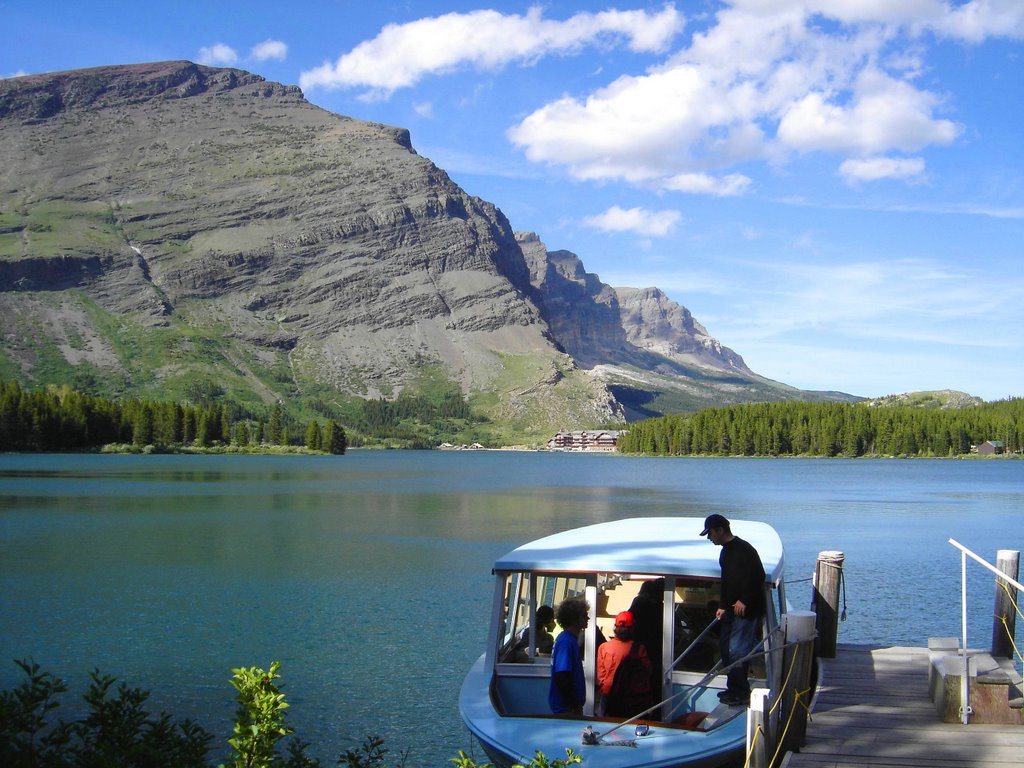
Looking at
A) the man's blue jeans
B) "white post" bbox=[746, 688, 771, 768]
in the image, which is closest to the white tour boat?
the man's blue jeans

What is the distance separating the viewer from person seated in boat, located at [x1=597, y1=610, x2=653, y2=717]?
49.5 ft

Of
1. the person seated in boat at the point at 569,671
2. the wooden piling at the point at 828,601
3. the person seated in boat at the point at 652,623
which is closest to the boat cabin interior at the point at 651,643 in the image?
the person seated in boat at the point at 652,623

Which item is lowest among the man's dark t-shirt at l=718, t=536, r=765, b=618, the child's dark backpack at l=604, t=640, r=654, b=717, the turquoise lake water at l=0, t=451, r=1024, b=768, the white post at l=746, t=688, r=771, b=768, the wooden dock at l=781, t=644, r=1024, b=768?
the turquoise lake water at l=0, t=451, r=1024, b=768

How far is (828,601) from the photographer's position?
2048 centimetres

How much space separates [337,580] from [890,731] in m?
32.2

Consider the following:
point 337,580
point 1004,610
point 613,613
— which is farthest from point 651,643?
point 337,580

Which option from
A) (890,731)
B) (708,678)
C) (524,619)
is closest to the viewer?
(890,731)

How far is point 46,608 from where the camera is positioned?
3566cm

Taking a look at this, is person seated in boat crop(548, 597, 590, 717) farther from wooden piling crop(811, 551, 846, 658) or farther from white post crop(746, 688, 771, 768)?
wooden piling crop(811, 551, 846, 658)

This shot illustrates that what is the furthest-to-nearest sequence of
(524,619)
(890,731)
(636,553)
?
(524,619), (636,553), (890,731)

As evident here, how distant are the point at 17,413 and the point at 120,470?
195ft

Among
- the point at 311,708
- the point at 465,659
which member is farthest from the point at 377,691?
the point at 465,659

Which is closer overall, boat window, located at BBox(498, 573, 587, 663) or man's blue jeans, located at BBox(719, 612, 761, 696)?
man's blue jeans, located at BBox(719, 612, 761, 696)

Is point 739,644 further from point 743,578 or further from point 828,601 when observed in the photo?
point 828,601
